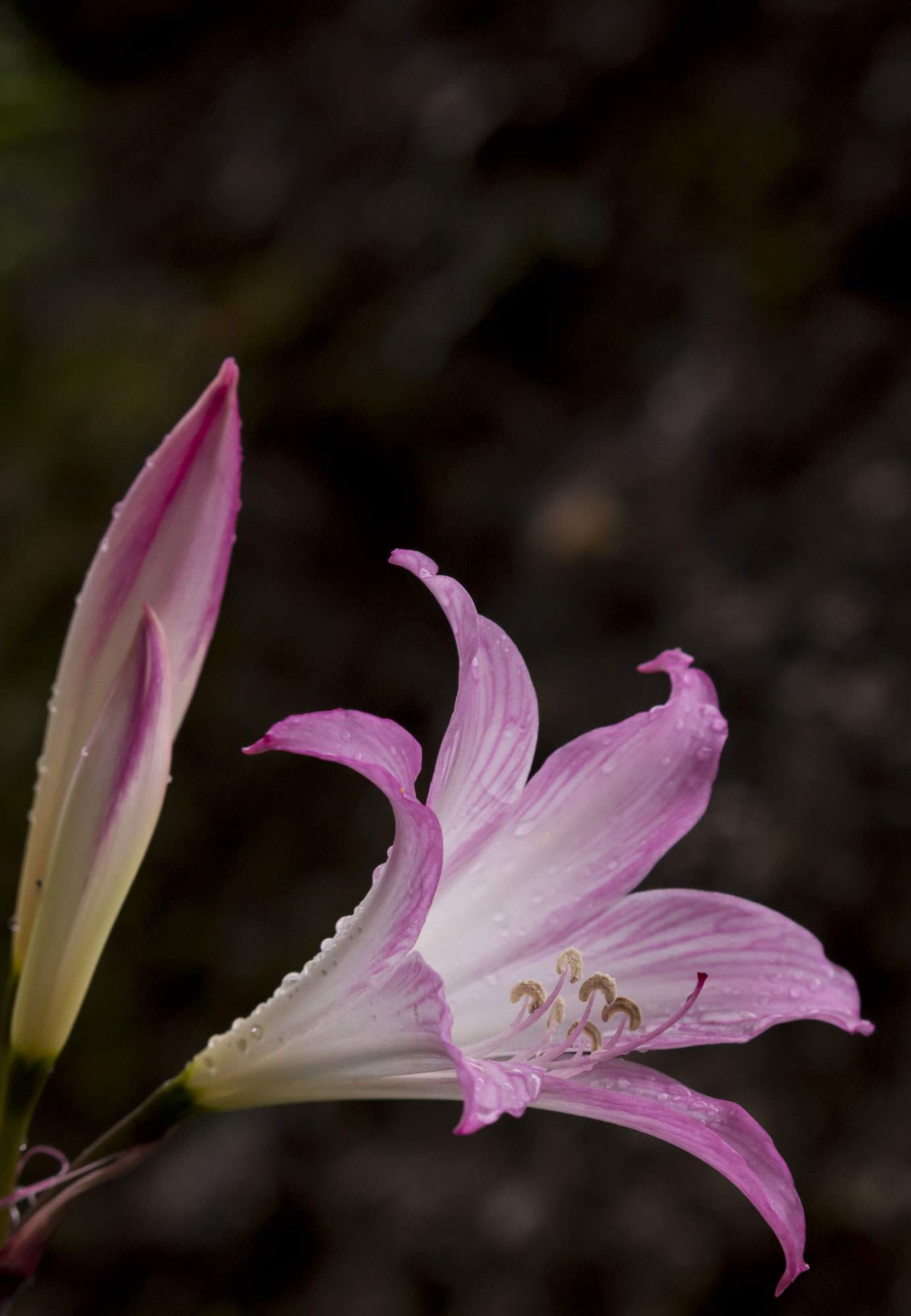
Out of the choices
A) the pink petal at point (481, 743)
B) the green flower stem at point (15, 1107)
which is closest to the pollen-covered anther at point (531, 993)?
the pink petal at point (481, 743)

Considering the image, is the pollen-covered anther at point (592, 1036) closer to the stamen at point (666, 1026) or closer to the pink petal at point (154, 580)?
the stamen at point (666, 1026)

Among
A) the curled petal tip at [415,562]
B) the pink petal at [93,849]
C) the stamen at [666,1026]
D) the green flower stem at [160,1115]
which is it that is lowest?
the green flower stem at [160,1115]

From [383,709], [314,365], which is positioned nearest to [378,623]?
[383,709]

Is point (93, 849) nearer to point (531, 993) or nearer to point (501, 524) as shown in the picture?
point (531, 993)

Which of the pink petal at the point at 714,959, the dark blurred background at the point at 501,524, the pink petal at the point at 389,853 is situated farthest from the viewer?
the dark blurred background at the point at 501,524

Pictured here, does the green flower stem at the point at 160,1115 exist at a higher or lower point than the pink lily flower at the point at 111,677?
lower

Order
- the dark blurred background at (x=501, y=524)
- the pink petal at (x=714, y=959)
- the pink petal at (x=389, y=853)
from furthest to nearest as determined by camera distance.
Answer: the dark blurred background at (x=501, y=524) < the pink petal at (x=714, y=959) < the pink petal at (x=389, y=853)

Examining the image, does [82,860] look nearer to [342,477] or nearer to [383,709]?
[383,709]

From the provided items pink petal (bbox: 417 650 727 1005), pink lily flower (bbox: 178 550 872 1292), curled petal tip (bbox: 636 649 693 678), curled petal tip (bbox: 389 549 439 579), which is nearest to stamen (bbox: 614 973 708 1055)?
pink lily flower (bbox: 178 550 872 1292)
